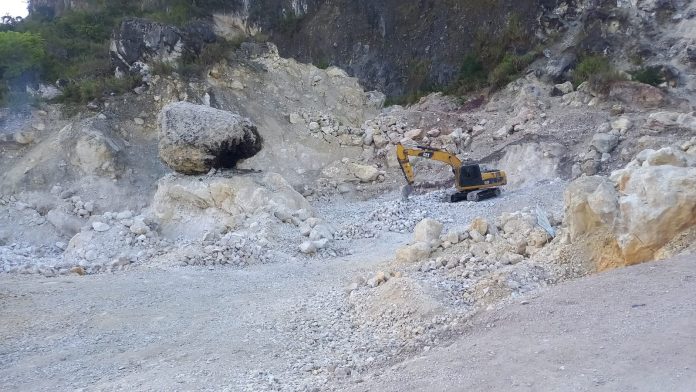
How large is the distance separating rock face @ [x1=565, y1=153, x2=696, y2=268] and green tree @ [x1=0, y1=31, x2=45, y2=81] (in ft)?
59.5

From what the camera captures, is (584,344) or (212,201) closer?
(584,344)

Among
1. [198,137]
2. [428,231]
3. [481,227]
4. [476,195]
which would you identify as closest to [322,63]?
[476,195]

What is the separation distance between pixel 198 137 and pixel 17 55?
10445 mm

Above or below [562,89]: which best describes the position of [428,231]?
below

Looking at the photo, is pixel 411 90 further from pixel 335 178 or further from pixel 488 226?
pixel 488 226

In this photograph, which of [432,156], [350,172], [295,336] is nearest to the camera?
[295,336]

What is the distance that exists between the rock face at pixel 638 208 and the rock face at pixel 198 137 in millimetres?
7862

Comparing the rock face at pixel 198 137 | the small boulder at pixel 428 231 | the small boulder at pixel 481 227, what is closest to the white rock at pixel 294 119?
the rock face at pixel 198 137

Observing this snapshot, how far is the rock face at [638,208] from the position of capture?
241 inches

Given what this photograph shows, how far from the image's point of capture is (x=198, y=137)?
12906 millimetres

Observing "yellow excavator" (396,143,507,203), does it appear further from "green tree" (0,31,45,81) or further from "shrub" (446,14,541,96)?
"green tree" (0,31,45,81)

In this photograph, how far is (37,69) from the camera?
2042 cm

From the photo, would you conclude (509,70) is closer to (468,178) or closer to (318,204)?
(468,178)

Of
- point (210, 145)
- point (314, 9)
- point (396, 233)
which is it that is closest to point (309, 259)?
point (396, 233)
